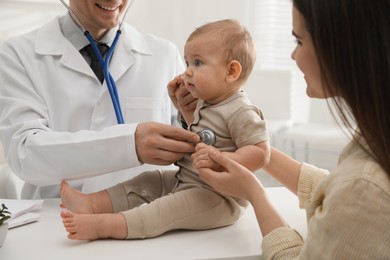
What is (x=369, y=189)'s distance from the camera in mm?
727

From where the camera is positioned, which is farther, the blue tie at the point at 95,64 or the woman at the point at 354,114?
the blue tie at the point at 95,64

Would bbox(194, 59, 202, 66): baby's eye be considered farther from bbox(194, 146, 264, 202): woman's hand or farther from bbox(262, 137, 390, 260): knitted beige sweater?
bbox(262, 137, 390, 260): knitted beige sweater

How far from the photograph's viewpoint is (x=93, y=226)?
3.33ft

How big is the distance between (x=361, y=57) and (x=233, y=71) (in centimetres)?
47

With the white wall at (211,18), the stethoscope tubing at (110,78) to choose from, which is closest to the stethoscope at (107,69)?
the stethoscope tubing at (110,78)

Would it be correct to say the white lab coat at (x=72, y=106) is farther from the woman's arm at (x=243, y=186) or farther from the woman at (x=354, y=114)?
the woman at (x=354, y=114)

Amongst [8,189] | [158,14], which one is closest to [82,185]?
[8,189]

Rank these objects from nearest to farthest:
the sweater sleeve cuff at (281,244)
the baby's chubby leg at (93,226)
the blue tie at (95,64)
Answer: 1. the sweater sleeve cuff at (281,244)
2. the baby's chubby leg at (93,226)
3. the blue tie at (95,64)

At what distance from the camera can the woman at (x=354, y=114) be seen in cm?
72

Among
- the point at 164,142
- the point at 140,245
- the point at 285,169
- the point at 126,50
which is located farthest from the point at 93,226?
the point at 126,50

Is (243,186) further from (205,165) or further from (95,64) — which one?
(95,64)

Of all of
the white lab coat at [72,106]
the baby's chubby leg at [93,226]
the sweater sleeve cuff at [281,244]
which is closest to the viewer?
the sweater sleeve cuff at [281,244]

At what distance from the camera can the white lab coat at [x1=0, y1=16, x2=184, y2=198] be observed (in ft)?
4.03

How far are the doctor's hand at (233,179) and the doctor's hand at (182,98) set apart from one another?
296mm
